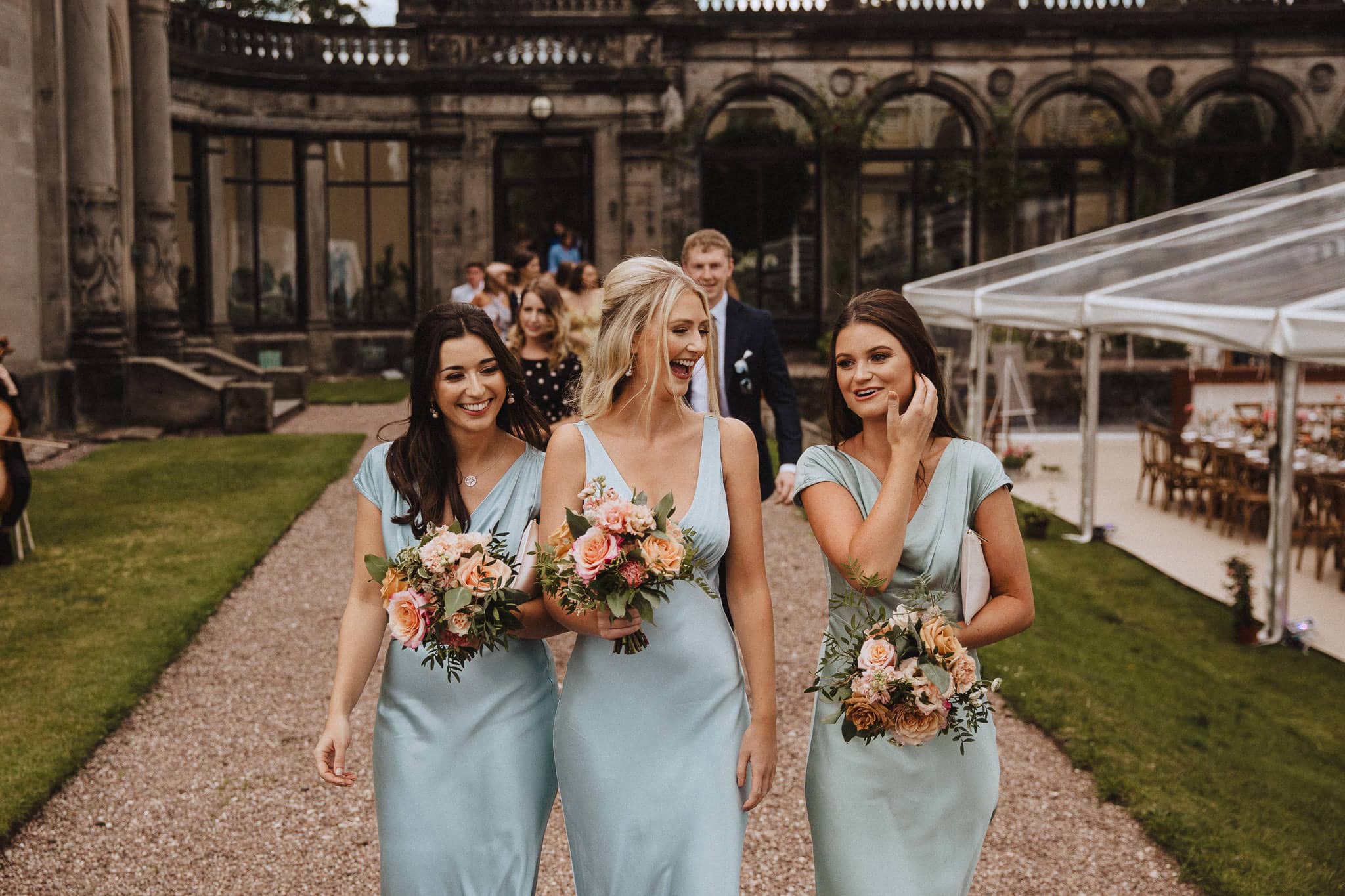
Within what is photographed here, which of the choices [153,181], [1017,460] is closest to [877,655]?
[1017,460]

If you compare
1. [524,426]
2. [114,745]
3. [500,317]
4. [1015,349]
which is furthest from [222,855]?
[1015,349]

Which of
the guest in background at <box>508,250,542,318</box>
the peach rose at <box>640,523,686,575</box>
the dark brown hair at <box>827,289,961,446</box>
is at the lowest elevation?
the peach rose at <box>640,523,686,575</box>

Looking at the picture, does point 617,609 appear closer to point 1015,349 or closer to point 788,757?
point 788,757

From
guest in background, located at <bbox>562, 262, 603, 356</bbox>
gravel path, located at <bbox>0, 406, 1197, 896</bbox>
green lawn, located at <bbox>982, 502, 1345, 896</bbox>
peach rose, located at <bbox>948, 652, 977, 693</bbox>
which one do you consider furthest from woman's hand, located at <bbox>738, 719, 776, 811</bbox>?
guest in background, located at <bbox>562, 262, 603, 356</bbox>

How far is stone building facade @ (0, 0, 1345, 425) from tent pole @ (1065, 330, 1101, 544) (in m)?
11.3

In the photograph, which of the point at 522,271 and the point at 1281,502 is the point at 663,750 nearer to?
the point at 1281,502

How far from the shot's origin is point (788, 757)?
5918 mm

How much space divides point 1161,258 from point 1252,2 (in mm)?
14361

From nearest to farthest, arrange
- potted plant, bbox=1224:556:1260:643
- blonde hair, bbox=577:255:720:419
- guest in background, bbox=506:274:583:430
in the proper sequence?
blonde hair, bbox=577:255:720:419 < guest in background, bbox=506:274:583:430 < potted plant, bbox=1224:556:1260:643

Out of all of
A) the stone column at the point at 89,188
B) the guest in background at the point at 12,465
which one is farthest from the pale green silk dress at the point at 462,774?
the stone column at the point at 89,188

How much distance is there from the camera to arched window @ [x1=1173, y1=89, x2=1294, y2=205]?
24.9m

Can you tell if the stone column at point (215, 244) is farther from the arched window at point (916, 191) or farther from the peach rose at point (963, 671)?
the peach rose at point (963, 671)

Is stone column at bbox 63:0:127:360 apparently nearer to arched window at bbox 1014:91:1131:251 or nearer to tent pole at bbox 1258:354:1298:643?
tent pole at bbox 1258:354:1298:643

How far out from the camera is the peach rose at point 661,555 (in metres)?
2.71
